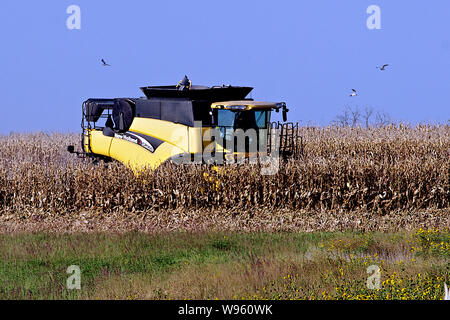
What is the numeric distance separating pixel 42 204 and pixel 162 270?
6.97 m

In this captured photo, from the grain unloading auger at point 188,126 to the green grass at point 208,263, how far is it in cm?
315

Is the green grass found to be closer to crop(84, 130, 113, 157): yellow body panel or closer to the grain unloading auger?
the grain unloading auger

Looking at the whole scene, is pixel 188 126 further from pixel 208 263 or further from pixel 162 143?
pixel 208 263

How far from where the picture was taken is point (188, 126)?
51.5 ft

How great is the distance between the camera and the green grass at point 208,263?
8477mm

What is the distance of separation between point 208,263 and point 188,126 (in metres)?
6.08

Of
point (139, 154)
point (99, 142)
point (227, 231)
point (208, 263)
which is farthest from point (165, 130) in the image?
point (208, 263)

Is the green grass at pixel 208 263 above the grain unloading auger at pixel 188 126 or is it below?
below

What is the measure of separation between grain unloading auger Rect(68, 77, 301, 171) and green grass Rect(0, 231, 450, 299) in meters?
3.15

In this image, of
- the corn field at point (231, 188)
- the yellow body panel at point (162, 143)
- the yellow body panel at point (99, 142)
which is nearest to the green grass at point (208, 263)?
the corn field at point (231, 188)

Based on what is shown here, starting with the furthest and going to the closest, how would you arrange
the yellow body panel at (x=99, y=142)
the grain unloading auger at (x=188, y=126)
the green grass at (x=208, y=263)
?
1. the yellow body panel at (x=99, y=142)
2. the grain unloading auger at (x=188, y=126)
3. the green grass at (x=208, y=263)

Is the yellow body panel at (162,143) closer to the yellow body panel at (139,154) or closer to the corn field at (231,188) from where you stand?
the yellow body panel at (139,154)

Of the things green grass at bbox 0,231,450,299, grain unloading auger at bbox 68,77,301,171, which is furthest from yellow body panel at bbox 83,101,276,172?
green grass at bbox 0,231,450,299
